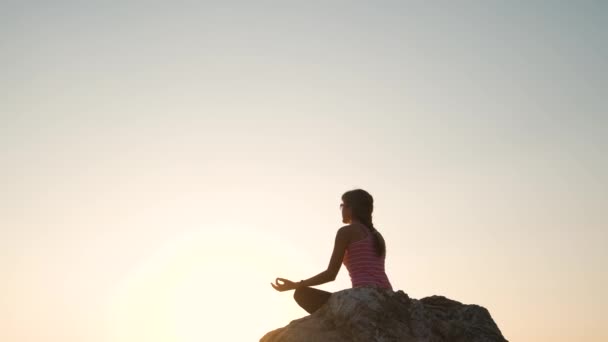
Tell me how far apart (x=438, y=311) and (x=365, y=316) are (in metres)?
1.74

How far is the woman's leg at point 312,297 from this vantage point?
955cm

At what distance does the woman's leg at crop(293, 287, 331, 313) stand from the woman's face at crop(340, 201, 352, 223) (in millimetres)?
1571

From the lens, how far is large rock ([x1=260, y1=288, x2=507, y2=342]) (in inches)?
337

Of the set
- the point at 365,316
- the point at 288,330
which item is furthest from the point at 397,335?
the point at 288,330

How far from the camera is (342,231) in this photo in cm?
1000

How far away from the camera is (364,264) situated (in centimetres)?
990

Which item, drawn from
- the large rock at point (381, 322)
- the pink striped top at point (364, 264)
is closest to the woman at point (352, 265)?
the pink striped top at point (364, 264)

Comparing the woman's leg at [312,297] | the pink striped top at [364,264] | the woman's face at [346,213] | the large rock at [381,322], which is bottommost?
the large rock at [381,322]

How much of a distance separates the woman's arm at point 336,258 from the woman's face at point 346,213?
502 mm

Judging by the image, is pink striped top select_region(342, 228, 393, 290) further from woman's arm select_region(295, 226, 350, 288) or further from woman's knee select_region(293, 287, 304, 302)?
woman's knee select_region(293, 287, 304, 302)

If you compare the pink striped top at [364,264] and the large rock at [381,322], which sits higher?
the pink striped top at [364,264]

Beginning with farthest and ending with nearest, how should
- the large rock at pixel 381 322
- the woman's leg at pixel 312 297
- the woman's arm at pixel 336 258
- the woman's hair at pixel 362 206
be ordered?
the woman's hair at pixel 362 206 → the woman's arm at pixel 336 258 → the woman's leg at pixel 312 297 → the large rock at pixel 381 322

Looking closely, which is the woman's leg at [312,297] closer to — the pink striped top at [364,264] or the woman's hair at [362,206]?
the pink striped top at [364,264]

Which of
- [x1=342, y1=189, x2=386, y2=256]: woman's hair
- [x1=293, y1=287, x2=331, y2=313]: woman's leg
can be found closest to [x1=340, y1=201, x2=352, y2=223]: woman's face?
[x1=342, y1=189, x2=386, y2=256]: woman's hair
